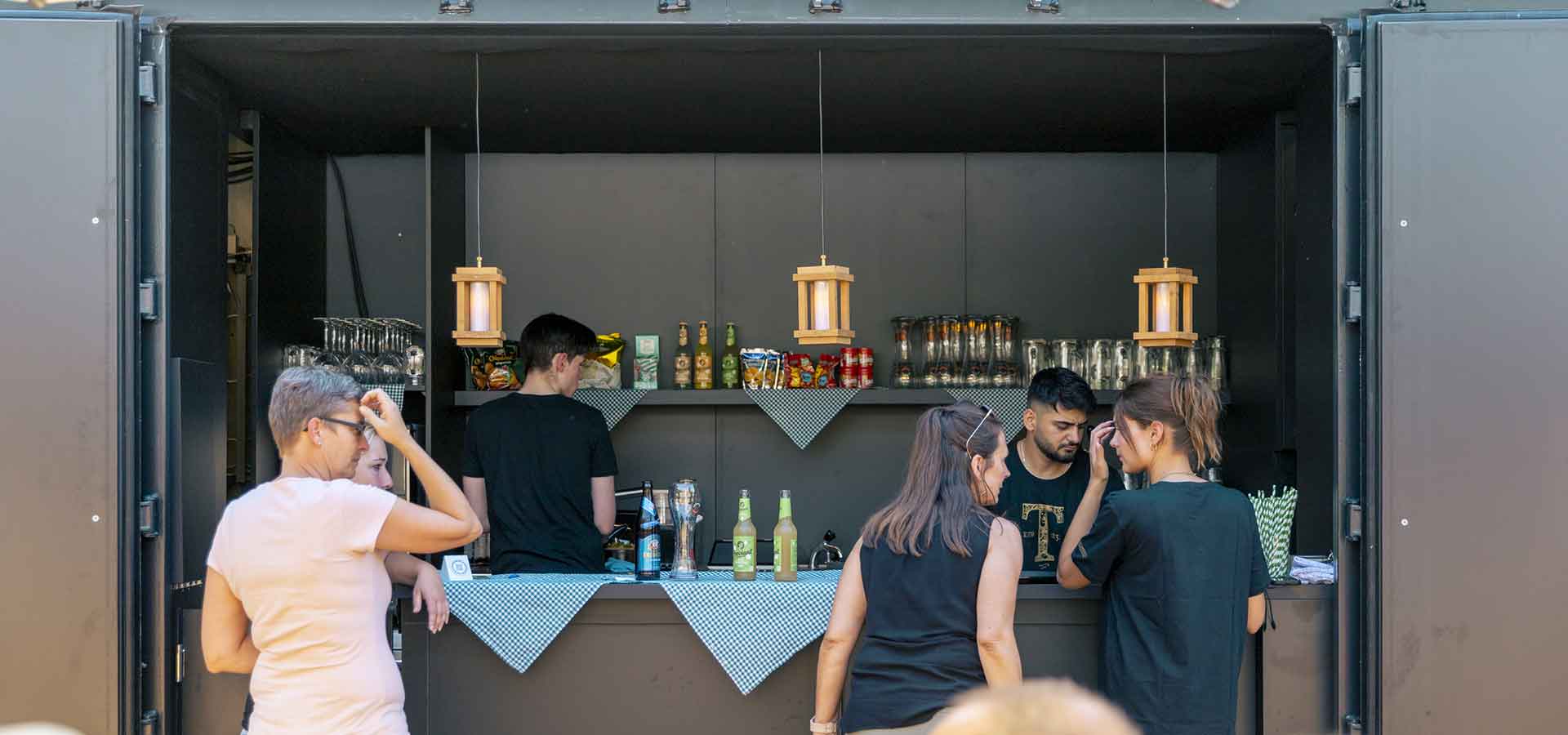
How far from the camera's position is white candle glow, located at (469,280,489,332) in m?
3.93

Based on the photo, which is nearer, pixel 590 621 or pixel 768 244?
pixel 590 621

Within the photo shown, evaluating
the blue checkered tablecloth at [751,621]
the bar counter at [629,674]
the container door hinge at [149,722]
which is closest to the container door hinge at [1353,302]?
the bar counter at [629,674]

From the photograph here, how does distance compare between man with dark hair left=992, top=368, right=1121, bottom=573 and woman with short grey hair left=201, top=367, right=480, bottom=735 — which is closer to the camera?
woman with short grey hair left=201, top=367, right=480, bottom=735

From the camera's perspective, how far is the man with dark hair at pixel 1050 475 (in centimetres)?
427

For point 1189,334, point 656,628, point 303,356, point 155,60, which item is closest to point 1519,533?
point 1189,334

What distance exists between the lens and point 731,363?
18.6 ft

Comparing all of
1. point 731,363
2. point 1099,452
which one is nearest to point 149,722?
point 1099,452

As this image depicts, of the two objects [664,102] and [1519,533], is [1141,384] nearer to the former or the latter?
[1519,533]

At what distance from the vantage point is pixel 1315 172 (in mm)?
4082

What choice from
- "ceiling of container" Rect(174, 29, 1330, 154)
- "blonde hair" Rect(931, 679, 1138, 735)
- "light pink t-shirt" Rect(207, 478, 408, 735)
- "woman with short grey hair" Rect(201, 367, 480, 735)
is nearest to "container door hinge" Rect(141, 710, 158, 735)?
"woman with short grey hair" Rect(201, 367, 480, 735)

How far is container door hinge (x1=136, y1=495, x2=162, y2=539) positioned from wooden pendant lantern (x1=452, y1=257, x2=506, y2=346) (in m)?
0.88

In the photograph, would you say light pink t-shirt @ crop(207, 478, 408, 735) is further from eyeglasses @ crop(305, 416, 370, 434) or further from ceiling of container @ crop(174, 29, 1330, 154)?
ceiling of container @ crop(174, 29, 1330, 154)

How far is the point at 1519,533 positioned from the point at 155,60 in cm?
366

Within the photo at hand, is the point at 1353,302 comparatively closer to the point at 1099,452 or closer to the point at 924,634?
the point at 1099,452
